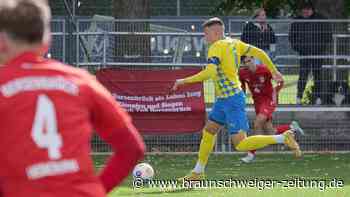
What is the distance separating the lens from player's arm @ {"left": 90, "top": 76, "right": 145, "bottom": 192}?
166 inches

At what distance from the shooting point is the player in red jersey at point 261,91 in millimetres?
16125

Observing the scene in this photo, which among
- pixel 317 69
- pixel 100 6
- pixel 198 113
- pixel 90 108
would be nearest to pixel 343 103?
pixel 317 69

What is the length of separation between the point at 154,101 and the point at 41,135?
1280 centimetres

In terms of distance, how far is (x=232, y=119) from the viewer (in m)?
12.7

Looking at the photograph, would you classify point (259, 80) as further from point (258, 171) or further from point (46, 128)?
point (46, 128)

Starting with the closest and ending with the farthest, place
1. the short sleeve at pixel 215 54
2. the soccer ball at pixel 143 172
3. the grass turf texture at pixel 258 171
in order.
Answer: the grass turf texture at pixel 258 171 < the soccer ball at pixel 143 172 < the short sleeve at pixel 215 54

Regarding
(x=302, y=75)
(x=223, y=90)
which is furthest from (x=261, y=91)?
(x=223, y=90)

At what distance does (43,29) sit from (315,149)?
44.9ft

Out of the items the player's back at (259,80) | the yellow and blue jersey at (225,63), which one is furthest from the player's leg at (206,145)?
the player's back at (259,80)

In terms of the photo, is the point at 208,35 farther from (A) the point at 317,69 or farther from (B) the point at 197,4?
(B) the point at 197,4

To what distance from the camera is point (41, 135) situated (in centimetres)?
403

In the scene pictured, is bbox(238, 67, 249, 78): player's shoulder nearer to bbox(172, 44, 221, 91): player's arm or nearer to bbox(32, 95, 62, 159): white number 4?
bbox(172, 44, 221, 91): player's arm

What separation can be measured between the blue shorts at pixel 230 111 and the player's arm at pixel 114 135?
8497 millimetres

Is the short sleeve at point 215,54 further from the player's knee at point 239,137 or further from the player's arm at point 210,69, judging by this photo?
the player's knee at point 239,137
